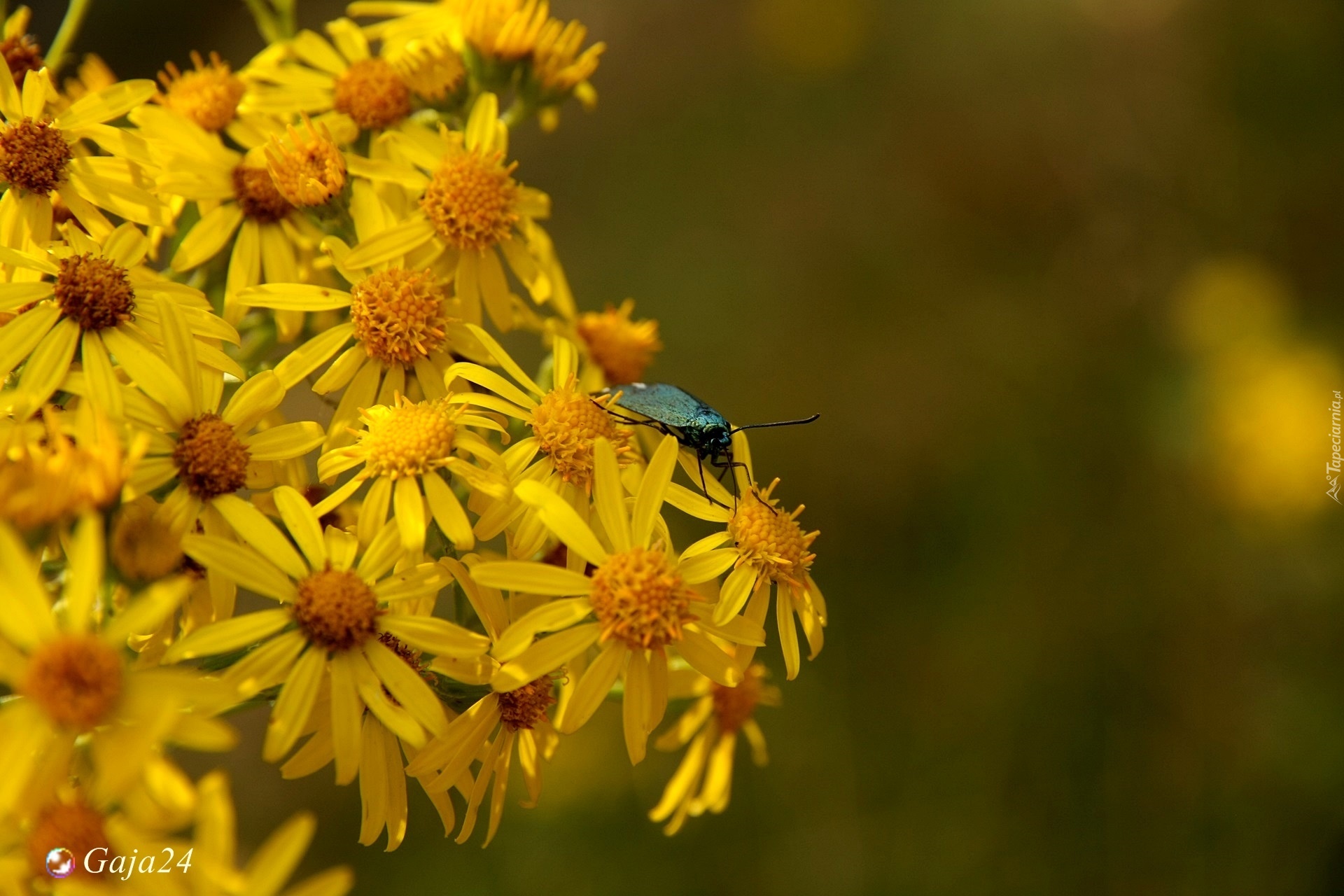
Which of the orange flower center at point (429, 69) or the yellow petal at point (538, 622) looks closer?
the yellow petal at point (538, 622)

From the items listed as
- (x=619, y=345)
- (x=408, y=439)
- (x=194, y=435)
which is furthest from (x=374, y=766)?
(x=619, y=345)

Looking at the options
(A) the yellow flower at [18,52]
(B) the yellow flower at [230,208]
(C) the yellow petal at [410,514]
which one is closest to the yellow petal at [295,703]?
(C) the yellow petal at [410,514]

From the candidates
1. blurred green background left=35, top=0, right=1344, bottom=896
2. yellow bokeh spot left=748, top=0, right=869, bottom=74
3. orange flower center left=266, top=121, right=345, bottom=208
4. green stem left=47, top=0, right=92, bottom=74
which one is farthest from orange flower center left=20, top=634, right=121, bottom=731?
yellow bokeh spot left=748, top=0, right=869, bottom=74

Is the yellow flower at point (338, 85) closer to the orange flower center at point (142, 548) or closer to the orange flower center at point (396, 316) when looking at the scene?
the orange flower center at point (396, 316)

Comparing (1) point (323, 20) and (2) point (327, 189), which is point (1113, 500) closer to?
(2) point (327, 189)

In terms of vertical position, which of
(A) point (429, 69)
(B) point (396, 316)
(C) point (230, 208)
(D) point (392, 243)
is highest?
(A) point (429, 69)

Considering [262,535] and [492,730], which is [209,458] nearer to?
[262,535]
